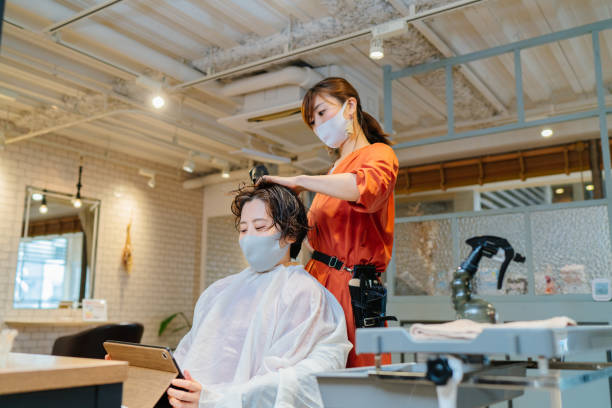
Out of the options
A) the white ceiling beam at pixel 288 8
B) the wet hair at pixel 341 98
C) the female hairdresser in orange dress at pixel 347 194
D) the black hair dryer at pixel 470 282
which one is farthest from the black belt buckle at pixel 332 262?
the white ceiling beam at pixel 288 8

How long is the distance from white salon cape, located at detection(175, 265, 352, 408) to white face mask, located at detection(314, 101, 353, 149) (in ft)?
1.56

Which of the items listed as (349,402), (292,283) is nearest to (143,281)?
(292,283)

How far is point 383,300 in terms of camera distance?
1636mm

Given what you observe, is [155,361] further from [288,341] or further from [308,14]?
[308,14]

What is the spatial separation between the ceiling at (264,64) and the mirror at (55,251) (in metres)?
0.88

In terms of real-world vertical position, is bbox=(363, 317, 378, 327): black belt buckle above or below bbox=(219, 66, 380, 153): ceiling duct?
below

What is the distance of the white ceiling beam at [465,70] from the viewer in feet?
14.6

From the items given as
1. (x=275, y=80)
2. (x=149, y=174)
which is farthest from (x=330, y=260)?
(x=149, y=174)

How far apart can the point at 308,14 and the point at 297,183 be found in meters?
3.10

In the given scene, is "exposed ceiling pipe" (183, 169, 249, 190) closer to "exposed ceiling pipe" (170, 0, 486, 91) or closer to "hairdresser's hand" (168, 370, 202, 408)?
"exposed ceiling pipe" (170, 0, 486, 91)

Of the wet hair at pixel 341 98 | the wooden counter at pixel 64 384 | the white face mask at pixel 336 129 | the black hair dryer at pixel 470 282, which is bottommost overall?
the wooden counter at pixel 64 384

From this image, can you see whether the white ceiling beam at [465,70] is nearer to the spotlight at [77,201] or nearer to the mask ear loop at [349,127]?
the mask ear loop at [349,127]

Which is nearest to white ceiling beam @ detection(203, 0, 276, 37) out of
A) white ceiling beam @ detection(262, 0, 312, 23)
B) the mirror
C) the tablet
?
white ceiling beam @ detection(262, 0, 312, 23)

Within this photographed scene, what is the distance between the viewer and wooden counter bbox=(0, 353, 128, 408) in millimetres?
821
